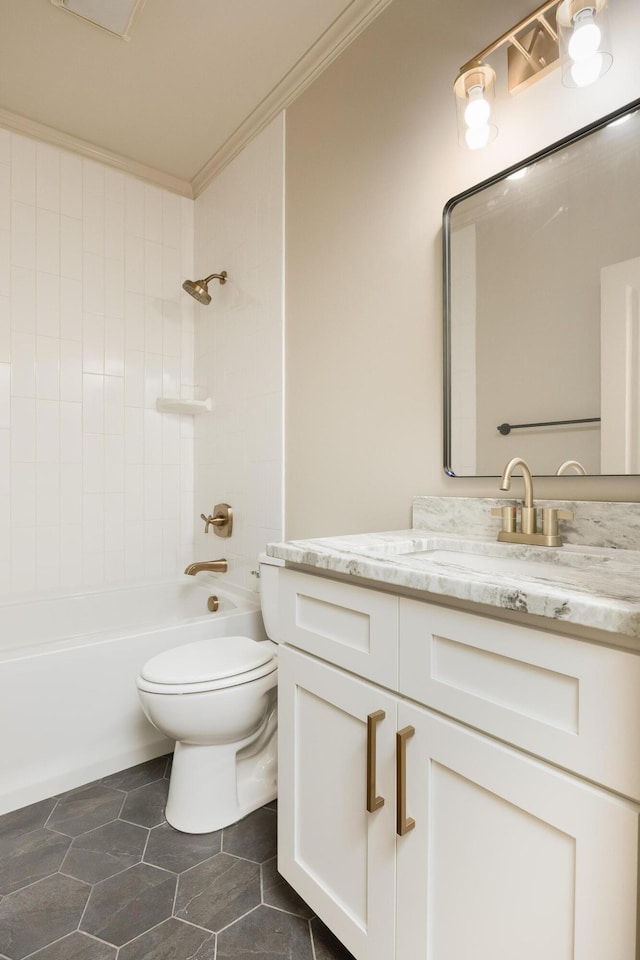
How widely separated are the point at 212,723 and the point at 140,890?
40cm

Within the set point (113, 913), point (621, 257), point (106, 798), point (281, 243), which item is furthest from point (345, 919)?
→ point (281, 243)

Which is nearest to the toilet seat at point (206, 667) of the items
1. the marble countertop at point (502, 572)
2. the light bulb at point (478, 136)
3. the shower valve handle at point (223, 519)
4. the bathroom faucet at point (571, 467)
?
the marble countertop at point (502, 572)

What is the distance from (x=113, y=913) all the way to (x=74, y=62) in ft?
8.79

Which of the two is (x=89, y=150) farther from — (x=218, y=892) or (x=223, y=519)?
(x=218, y=892)

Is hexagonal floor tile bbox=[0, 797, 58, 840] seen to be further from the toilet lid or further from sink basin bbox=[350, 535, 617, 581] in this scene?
sink basin bbox=[350, 535, 617, 581]

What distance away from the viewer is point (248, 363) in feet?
7.41

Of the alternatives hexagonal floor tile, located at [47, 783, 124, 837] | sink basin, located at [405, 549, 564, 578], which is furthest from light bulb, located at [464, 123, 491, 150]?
hexagonal floor tile, located at [47, 783, 124, 837]

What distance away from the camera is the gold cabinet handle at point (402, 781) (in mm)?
804

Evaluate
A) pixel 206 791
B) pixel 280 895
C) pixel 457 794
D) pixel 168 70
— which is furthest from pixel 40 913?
pixel 168 70

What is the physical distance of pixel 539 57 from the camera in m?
1.16

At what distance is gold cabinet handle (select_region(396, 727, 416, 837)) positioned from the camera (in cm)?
80

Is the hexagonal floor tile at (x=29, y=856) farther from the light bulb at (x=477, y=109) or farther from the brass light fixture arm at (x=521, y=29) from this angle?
the brass light fixture arm at (x=521, y=29)

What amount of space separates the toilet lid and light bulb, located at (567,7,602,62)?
5.47ft

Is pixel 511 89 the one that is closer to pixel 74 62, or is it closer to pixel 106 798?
pixel 74 62
